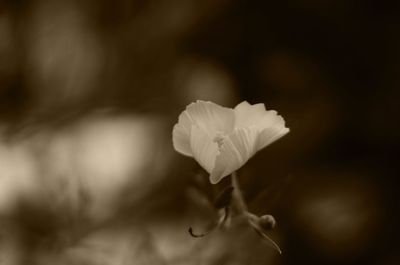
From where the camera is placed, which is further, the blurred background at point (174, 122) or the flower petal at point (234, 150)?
the blurred background at point (174, 122)

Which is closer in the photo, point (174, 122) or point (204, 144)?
point (204, 144)

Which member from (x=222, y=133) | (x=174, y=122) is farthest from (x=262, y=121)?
(x=174, y=122)

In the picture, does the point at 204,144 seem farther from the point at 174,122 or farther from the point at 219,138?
the point at 174,122

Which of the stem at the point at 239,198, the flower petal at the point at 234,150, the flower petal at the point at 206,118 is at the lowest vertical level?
the stem at the point at 239,198

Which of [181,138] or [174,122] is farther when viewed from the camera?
[174,122]

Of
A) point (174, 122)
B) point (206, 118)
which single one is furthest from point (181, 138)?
point (174, 122)

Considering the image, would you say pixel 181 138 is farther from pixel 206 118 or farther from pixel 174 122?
pixel 174 122
